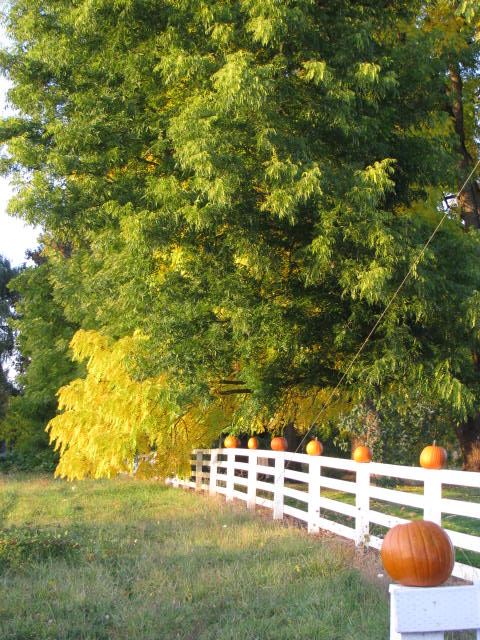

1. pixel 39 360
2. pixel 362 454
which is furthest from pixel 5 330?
pixel 362 454

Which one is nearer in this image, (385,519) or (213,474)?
(385,519)

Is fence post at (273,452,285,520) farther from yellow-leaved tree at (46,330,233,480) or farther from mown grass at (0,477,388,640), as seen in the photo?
yellow-leaved tree at (46,330,233,480)

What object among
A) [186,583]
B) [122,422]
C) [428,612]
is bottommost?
[186,583]

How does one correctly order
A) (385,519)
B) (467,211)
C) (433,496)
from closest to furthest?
1. (433,496)
2. (385,519)
3. (467,211)

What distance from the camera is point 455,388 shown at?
11.3 metres

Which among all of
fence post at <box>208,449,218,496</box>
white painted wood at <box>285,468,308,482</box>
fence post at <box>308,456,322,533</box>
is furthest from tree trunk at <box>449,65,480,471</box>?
fence post at <box>308,456,322,533</box>

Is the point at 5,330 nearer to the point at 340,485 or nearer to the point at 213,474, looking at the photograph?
the point at 213,474

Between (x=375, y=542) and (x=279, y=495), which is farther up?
(x=279, y=495)

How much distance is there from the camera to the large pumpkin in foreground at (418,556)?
9.25ft

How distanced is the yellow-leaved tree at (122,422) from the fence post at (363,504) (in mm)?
5591

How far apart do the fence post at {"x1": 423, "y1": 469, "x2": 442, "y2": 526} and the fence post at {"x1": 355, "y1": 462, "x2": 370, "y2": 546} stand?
4.67ft

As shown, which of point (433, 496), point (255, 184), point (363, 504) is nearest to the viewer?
point (433, 496)

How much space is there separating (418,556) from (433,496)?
3.70 m

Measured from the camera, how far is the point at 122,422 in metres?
14.3
